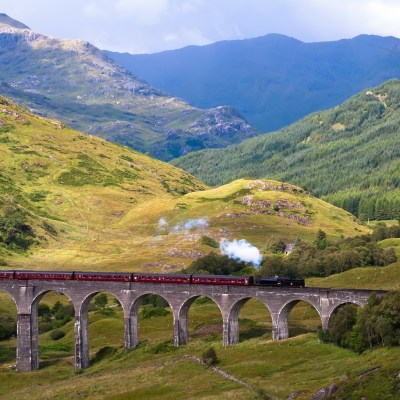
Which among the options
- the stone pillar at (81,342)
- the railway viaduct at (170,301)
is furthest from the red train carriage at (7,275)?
the stone pillar at (81,342)

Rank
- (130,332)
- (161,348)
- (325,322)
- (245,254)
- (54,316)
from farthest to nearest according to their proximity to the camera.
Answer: (245,254)
(54,316)
(130,332)
(161,348)
(325,322)

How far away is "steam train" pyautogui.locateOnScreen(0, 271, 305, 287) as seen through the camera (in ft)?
338

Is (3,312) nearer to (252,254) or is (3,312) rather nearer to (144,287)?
(144,287)

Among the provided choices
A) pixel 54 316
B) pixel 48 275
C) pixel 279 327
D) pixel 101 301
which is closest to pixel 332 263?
pixel 101 301

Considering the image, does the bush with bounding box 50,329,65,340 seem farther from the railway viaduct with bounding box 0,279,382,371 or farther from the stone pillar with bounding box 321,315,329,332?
the stone pillar with bounding box 321,315,329,332

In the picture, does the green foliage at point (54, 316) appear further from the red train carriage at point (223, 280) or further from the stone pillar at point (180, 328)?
the red train carriage at point (223, 280)

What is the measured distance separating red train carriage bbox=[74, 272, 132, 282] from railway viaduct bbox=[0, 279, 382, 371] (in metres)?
0.60

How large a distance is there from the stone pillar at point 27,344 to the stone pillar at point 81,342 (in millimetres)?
7265

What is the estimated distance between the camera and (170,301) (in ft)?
363

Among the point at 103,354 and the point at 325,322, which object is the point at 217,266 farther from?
the point at 325,322

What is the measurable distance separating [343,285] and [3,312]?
63732 millimetres

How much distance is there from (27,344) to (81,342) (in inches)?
359

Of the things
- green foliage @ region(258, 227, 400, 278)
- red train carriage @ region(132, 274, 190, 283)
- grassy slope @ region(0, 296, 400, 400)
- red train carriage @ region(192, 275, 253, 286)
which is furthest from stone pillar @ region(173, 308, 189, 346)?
green foliage @ region(258, 227, 400, 278)

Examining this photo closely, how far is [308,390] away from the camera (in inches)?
2992
